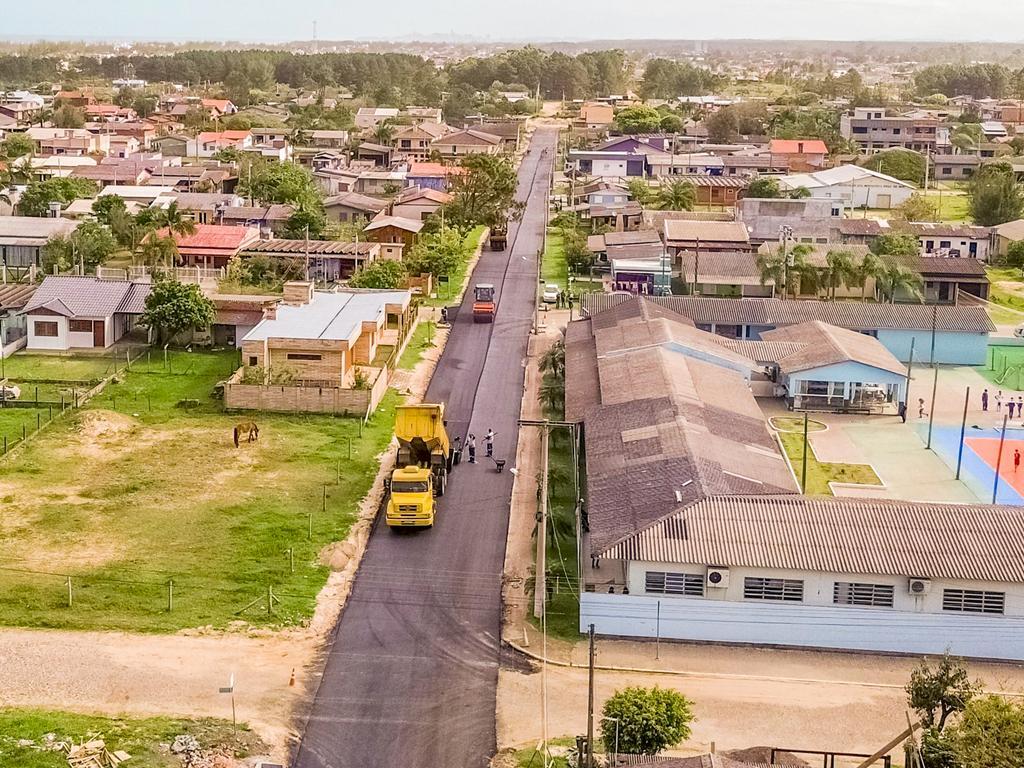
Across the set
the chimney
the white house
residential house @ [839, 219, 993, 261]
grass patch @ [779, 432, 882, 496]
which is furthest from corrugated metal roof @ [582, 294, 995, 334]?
the white house

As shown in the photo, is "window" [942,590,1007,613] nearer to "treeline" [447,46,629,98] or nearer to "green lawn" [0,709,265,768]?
"green lawn" [0,709,265,768]

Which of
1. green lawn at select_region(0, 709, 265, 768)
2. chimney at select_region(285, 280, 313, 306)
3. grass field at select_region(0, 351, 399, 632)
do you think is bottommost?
green lawn at select_region(0, 709, 265, 768)

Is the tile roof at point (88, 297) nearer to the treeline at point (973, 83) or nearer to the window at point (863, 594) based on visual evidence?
the window at point (863, 594)

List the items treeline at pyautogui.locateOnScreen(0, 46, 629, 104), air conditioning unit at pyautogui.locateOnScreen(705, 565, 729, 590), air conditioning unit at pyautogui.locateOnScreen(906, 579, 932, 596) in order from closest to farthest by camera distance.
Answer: air conditioning unit at pyautogui.locateOnScreen(906, 579, 932, 596) → air conditioning unit at pyautogui.locateOnScreen(705, 565, 729, 590) → treeline at pyautogui.locateOnScreen(0, 46, 629, 104)

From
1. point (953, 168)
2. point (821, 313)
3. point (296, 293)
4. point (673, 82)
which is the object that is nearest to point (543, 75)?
point (673, 82)

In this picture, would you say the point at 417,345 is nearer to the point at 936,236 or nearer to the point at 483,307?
the point at 483,307

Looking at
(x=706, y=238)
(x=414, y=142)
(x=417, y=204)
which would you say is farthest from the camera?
(x=414, y=142)

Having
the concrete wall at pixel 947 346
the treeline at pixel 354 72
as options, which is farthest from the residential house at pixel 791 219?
the treeline at pixel 354 72
